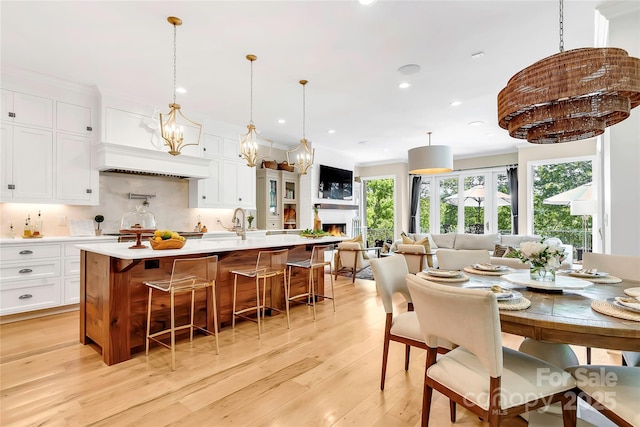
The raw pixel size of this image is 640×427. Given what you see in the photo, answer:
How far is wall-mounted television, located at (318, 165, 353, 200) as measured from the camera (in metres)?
7.58

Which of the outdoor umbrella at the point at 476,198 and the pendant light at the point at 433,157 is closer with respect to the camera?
the pendant light at the point at 433,157

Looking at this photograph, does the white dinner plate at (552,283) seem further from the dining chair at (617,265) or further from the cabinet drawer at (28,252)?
the cabinet drawer at (28,252)

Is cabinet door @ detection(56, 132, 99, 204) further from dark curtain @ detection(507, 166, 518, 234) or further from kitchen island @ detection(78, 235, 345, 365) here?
dark curtain @ detection(507, 166, 518, 234)

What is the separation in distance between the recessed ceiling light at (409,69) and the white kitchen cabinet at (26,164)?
14.3 ft

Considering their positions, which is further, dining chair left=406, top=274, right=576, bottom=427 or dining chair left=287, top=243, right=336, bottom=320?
dining chair left=287, top=243, right=336, bottom=320

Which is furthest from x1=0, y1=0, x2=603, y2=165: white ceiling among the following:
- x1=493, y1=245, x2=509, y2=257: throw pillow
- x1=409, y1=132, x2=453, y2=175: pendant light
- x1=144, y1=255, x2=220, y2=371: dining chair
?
x1=493, y1=245, x2=509, y2=257: throw pillow

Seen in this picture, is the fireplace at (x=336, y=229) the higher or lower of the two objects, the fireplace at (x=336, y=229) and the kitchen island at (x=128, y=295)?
the higher

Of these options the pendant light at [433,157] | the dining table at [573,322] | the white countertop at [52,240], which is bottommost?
the dining table at [573,322]

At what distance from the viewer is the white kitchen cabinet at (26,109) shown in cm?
373

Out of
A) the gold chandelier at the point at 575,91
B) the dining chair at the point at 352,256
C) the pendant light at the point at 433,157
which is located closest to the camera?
the gold chandelier at the point at 575,91

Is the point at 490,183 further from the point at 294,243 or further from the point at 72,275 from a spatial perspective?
the point at 72,275

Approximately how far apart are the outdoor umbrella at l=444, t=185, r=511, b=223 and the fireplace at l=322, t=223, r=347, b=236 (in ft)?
9.82

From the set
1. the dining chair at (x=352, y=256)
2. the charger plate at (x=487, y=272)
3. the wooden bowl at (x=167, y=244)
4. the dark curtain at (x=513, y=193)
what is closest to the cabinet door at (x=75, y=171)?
the wooden bowl at (x=167, y=244)

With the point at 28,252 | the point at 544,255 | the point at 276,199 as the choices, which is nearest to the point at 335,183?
the point at 276,199
